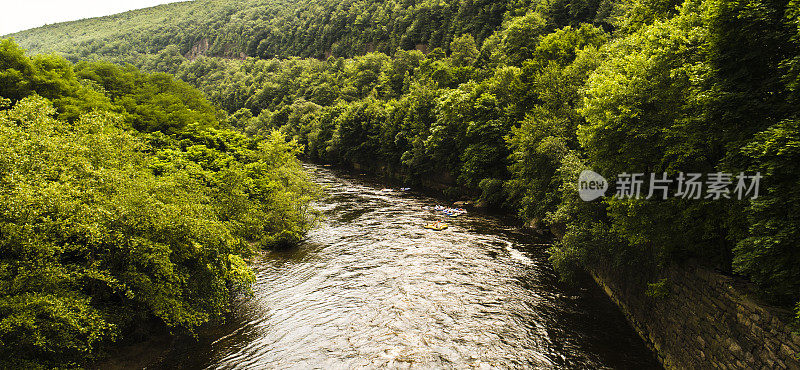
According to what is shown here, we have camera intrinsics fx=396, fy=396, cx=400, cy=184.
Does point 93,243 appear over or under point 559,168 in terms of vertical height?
over

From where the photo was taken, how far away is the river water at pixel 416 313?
18.8 meters

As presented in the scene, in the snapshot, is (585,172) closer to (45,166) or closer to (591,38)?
(45,166)

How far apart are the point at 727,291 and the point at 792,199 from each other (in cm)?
501

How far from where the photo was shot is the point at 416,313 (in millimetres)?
22688

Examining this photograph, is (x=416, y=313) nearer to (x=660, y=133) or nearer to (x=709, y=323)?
(x=709, y=323)

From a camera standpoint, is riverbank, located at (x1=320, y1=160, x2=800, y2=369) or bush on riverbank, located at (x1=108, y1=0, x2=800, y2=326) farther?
riverbank, located at (x1=320, y1=160, x2=800, y2=369)

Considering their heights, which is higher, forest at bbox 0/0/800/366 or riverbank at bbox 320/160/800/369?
forest at bbox 0/0/800/366

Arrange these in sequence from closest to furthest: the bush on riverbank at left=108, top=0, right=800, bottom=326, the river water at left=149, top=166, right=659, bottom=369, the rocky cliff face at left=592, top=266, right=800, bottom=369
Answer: the bush on riverbank at left=108, top=0, right=800, bottom=326 → the rocky cliff face at left=592, top=266, right=800, bottom=369 → the river water at left=149, top=166, right=659, bottom=369

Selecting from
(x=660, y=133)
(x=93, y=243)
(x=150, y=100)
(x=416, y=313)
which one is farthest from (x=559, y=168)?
(x=150, y=100)

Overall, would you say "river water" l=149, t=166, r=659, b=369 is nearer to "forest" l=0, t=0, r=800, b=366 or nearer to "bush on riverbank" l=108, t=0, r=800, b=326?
"forest" l=0, t=0, r=800, b=366

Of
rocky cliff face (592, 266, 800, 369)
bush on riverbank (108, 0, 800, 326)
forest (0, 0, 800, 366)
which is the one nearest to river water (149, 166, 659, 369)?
rocky cliff face (592, 266, 800, 369)

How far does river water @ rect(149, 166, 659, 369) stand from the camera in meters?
18.8

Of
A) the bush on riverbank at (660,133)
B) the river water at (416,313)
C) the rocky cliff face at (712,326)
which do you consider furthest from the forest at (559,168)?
the river water at (416,313)

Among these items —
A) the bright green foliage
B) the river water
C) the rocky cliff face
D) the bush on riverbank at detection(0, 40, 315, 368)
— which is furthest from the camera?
the bright green foliage
